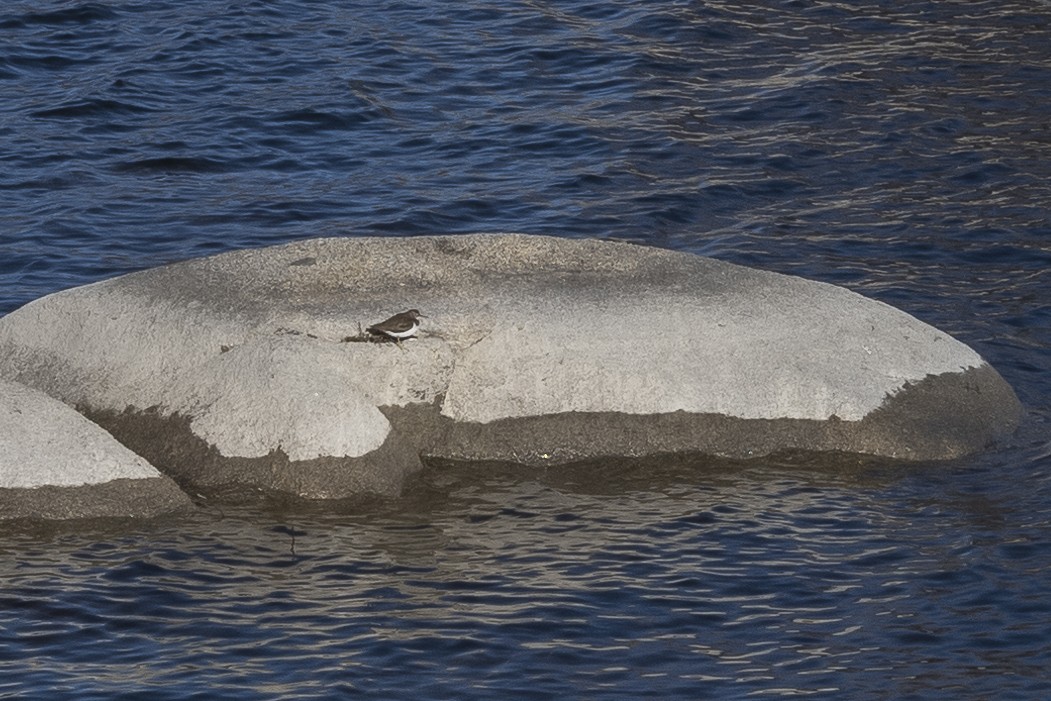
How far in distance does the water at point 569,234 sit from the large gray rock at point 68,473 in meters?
0.15

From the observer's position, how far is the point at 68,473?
1017 centimetres

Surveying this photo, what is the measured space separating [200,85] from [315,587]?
12.2 m

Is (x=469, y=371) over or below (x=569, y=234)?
over

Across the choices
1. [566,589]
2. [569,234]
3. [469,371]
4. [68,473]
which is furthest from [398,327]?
[569,234]

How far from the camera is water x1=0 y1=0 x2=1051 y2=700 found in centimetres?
865

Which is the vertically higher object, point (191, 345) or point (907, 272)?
point (191, 345)

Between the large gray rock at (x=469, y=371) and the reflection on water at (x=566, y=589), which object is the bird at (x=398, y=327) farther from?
the reflection on water at (x=566, y=589)

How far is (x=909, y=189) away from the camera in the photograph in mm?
17016

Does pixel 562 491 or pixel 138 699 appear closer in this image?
pixel 138 699

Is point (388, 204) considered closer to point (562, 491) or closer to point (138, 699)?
point (562, 491)

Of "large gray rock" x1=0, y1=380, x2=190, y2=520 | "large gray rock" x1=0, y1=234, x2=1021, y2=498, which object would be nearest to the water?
"large gray rock" x1=0, y1=380, x2=190, y2=520

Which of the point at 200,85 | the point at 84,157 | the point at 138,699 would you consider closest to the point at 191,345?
the point at 138,699

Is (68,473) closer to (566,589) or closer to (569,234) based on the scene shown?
(566,589)

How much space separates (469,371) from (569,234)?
5227mm
